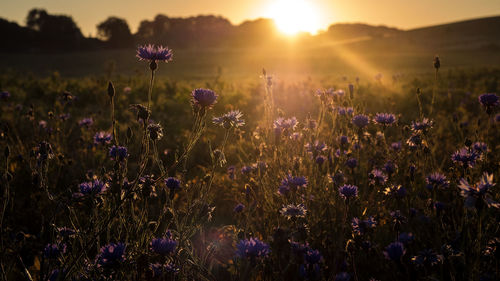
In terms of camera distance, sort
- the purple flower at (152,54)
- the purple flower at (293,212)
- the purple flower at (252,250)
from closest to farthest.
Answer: the purple flower at (252,250) < the purple flower at (293,212) < the purple flower at (152,54)

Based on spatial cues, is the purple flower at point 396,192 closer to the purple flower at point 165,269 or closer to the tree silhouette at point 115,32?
the purple flower at point 165,269

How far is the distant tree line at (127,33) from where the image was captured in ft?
152

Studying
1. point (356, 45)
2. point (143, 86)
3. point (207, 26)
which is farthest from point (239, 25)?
point (143, 86)

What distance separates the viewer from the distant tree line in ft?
152

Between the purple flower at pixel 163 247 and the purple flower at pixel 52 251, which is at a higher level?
the purple flower at pixel 163 247

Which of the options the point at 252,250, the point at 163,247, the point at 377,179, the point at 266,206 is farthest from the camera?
the point at 266,206

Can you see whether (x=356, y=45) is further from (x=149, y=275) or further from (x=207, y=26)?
(x=149, y=275)

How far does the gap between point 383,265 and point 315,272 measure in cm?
90

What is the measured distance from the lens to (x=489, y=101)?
248 centimetres

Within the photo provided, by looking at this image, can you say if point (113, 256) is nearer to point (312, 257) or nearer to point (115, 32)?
point (312, 257)

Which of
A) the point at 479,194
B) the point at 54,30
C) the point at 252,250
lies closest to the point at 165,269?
the point at 252,250

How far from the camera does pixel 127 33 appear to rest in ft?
179

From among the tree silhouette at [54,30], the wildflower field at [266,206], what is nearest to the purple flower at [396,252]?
the wildflower field at [266,206]

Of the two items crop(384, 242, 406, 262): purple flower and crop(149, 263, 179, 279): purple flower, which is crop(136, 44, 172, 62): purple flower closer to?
crop(149, 263, 179, 279): purple flower
